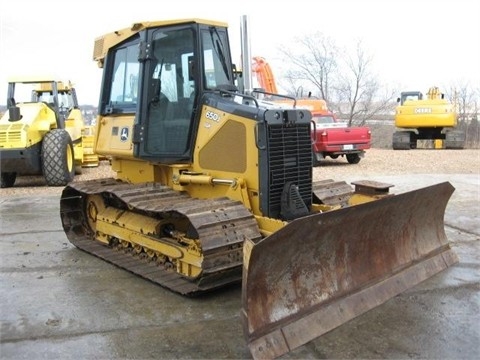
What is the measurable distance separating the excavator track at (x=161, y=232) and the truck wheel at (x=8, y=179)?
6217mm

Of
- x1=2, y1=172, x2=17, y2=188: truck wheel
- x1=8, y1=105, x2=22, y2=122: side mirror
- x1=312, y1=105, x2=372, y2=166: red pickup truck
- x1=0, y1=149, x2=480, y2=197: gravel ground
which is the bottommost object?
x1=0, y1=149, x2=480, y2=197: gravel ground

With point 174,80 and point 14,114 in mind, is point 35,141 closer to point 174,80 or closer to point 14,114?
point 14,114

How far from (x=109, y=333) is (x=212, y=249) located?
1009mm

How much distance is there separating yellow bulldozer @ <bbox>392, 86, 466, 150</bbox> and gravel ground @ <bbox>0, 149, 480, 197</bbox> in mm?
2760

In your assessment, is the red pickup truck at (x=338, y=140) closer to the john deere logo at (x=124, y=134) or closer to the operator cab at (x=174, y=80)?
the john deere logo at (x=124, y=134)

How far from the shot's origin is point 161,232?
17.7ft

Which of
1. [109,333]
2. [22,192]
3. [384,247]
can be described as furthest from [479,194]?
[22,192]

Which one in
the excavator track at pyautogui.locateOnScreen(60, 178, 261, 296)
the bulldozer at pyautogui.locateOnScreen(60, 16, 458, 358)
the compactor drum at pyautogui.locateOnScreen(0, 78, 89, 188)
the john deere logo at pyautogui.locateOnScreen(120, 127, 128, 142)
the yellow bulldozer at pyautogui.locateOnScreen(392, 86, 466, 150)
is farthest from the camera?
the yellow bulldozer at pyautogui.locateOnScreen(392, 86, 466, 150)

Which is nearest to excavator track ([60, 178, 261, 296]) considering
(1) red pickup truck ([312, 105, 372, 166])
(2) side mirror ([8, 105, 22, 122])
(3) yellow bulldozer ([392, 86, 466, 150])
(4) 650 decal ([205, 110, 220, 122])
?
(4) 650 decal ([205, 110, 220, 122])

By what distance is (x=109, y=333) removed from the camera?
12.7ft

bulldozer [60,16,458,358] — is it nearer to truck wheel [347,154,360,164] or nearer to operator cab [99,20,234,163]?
operator cab [99,20,234,163]

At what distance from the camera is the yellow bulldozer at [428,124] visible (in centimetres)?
2238

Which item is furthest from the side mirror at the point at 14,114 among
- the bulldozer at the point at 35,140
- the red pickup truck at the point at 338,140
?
the red pickup truck at the point at 338,140

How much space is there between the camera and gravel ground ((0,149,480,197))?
12141 millimetres
